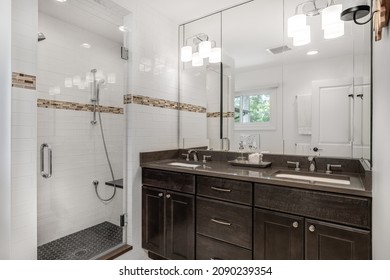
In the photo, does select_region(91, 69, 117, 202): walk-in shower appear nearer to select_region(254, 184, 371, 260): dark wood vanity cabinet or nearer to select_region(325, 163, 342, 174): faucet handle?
select_region(254, 184, 371, 260): dark wood vanity cabinet

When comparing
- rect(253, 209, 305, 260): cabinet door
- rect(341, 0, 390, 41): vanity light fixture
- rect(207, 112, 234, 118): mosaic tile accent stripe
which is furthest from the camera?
rect(207, 112, 234, 118): mosaic tile accent stripe

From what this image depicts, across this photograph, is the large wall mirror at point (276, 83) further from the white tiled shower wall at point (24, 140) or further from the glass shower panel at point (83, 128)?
the white tiled shower wall at point (24, 140)

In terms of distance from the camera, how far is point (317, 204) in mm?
1206

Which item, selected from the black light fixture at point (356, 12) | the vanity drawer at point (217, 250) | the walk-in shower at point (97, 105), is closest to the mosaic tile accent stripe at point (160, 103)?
the walk-in shower at point (97, 105)

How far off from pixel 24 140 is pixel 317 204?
1.79 m

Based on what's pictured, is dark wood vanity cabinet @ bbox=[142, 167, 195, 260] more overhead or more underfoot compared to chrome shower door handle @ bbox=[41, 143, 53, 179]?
more underfoot

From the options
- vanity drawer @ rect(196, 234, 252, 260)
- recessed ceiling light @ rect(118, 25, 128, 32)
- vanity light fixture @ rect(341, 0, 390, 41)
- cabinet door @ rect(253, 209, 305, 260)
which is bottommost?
vanity drawer @ rect(196, 234, 252, 260)

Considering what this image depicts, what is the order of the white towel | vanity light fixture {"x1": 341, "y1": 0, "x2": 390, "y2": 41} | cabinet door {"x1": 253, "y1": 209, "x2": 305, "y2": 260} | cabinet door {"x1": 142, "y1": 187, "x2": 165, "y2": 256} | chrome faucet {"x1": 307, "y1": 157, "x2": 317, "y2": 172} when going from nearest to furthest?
vanity light fixture {"x1": 341, "y1": 0, "x2": 390, "y2": 41} → cabinet door {"x1": 253, "y1": 209, "x2": 305, "y2": 260} → chrome faucet {"x1": 307, "y1": 157, "x2": 317, "y2": 172} → the white towel → cabinet door {"x1": 142, "y1": 187, "x2": 165, "y2": 256}

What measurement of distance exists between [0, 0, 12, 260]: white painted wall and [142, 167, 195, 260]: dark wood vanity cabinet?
3.19 ft

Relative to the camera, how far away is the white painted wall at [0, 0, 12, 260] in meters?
1.13


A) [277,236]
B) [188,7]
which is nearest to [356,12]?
[277,236]

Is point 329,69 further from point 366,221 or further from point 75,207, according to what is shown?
Result: point 75,207

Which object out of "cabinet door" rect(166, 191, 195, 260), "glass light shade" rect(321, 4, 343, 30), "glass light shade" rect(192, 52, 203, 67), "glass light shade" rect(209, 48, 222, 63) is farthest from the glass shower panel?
"glass light shade" rect(321, 4, 343, 30)

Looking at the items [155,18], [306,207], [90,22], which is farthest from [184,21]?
[306,207]
